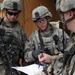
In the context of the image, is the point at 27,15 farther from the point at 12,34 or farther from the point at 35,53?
the point at 35,53

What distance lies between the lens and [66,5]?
71.7 inches

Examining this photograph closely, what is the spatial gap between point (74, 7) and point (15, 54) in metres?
1.36

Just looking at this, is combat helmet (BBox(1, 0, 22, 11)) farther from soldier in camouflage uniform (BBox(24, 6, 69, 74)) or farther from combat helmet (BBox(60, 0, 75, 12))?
combat helmet (BBox(60, 0, 75, 12))

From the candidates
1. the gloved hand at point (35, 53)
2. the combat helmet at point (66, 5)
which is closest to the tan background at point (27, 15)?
the gloved hand at point (35, 53)

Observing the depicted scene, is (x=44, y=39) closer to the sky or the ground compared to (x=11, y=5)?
closer to the ground

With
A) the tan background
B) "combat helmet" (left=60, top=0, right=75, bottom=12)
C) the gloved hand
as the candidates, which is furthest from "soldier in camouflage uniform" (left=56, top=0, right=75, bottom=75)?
the tan background

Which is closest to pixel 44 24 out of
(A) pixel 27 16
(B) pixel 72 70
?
(B) pixel 72 70

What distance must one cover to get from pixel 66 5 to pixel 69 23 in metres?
0.14

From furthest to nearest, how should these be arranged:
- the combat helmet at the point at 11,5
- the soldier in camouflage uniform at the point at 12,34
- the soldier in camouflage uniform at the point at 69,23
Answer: the combat helmet at the point at 11,5 < the soldier in camouflage uniform at the point at 12,34 < the soldier in camouflage uniform at the point at 69,23

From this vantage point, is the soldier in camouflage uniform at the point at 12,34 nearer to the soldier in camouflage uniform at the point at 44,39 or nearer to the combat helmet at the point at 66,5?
the soldier in camouflage uniform at the point at 44,39

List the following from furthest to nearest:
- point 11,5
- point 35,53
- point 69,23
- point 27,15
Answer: point 27,15 → point 11,5 → point 35,53 → point 69,23

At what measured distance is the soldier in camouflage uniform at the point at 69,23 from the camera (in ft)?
5.69

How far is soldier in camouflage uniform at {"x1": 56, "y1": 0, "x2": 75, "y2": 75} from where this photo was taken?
1.74m

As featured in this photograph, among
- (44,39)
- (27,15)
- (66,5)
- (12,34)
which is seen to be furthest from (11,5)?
(27,15)
